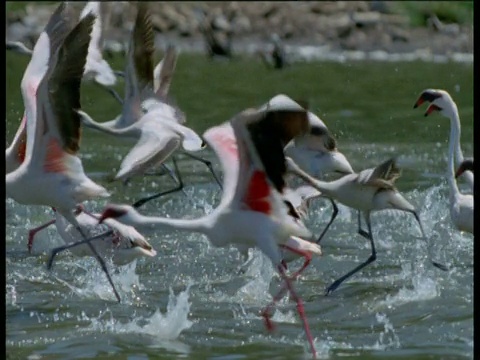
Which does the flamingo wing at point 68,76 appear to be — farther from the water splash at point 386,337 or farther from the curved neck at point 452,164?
the curved neck at point 452,164

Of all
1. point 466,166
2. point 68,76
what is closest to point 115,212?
point 68,76

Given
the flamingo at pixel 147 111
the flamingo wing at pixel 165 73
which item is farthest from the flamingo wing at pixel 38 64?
the flamingo wing at pixel 165 73

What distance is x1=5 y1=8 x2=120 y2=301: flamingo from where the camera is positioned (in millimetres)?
7840

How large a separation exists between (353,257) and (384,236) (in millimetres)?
622

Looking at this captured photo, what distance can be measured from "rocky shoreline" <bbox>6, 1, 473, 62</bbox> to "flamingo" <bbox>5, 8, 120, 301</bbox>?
661 inches

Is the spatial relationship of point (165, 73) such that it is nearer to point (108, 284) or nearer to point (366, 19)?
point (108, 284)

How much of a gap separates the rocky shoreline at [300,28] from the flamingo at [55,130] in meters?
16.8

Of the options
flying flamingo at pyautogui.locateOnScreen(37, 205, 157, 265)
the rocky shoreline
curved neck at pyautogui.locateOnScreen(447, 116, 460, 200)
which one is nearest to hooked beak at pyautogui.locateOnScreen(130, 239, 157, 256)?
flying flamingo at pyautogui.locateOnScreen(37, 205, 157, 265)

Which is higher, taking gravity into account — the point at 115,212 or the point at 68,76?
the point at 68,76

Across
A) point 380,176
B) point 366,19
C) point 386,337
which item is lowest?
point 366,19

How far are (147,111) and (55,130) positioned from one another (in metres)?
2.30

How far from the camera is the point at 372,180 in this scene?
886 cm

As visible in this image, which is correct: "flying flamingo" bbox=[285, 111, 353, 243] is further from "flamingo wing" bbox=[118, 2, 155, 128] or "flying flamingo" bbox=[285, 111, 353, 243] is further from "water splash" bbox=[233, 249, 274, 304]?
"flamingo wing" bbox=[118, 2, 155, 128]

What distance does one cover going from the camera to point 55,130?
26.6 ft
